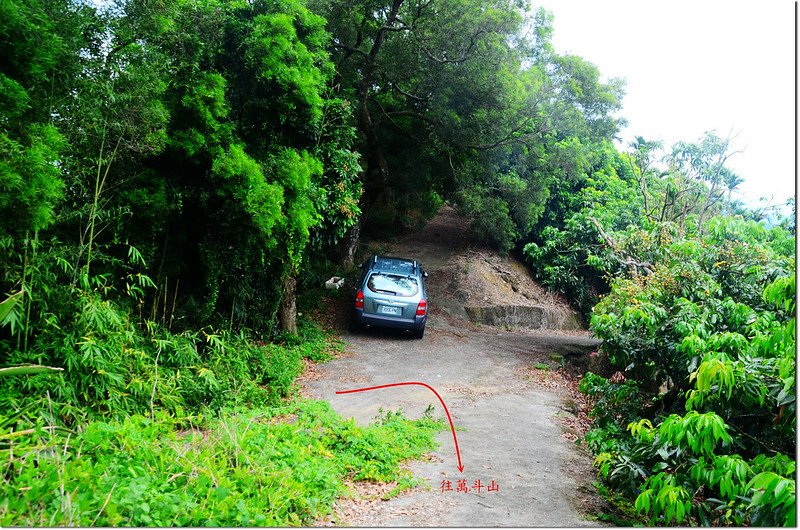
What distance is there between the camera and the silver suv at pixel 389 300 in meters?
11.8

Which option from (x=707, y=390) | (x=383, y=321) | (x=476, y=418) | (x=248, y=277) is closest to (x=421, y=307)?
(x=383, y=321)

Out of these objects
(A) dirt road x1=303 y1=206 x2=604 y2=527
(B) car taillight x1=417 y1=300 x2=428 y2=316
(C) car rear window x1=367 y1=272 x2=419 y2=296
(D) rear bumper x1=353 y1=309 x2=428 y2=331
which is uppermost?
(C) car rear window x1=367 y1=272 x2=419 y2=296

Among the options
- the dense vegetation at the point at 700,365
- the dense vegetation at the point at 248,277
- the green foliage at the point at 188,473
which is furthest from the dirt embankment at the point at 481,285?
the green foliage at the point at 188,473

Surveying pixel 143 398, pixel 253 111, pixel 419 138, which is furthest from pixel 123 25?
pixel 419 138

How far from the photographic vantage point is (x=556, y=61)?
586 inches

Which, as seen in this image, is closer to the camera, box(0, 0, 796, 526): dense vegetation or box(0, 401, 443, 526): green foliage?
box(0, 401, 443, 526): green foliage

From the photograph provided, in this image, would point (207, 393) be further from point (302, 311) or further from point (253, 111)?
point (302, 311)

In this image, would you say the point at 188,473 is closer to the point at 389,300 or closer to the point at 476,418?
the point at 476,418

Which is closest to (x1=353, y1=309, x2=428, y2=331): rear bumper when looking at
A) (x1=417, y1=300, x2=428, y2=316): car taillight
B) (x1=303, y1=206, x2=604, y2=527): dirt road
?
(x1=417, y1=300, x2=428, y2=316): car taillight

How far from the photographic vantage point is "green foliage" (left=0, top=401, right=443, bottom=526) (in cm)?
325

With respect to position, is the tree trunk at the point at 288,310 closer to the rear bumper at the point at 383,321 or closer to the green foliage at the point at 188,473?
the rear bumper at the point at 383,321

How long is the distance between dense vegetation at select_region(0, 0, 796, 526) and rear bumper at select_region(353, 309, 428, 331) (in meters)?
0.86

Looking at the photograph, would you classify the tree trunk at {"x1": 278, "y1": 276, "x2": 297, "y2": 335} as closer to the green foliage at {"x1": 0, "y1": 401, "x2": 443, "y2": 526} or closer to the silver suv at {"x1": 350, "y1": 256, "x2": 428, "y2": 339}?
the silver suv at {"x1": 350, "y1": 256, "x2": 428, "y2": 339}

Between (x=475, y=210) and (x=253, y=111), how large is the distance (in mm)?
9696
